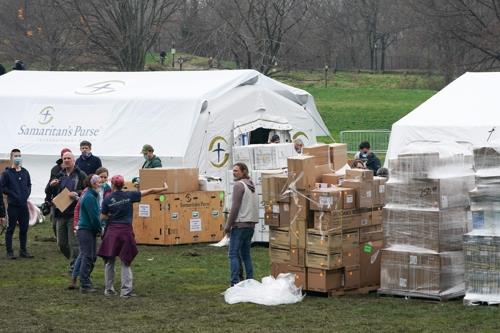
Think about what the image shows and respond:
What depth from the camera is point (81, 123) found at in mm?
23859

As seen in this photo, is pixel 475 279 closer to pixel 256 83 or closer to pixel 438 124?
pixel 438 124

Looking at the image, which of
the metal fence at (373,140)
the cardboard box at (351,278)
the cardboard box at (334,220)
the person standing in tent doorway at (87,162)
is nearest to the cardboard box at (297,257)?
the cardboard box at (334,220)

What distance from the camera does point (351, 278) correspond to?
1330 centimetres

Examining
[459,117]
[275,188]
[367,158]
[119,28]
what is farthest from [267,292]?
[119,28]

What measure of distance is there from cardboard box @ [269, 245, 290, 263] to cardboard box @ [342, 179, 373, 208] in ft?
3.62

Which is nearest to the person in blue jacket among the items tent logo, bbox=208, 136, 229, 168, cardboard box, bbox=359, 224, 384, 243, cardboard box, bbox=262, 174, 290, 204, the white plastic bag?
the white plastic bag

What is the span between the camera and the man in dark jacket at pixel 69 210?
47.6 feet

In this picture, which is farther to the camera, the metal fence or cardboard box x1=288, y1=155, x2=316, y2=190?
the metal fence

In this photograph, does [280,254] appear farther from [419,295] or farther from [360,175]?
[419,295]

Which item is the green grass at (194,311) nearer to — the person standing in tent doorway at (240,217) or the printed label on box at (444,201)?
the person standing in tent doorway at (240,217)

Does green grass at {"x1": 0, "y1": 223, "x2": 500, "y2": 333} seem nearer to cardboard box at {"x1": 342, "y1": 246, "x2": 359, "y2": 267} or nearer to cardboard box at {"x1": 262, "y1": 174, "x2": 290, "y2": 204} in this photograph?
cardboard box at {"x1": 342, "y1": 246, "x2": 359, "y2": 267}

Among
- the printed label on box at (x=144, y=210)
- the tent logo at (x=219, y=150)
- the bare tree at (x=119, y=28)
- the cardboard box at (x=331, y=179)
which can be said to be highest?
the bare tree at (x=119, y=28)

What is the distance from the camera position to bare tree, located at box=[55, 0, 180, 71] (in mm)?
40344

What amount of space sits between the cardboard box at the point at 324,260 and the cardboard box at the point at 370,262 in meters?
0.46
